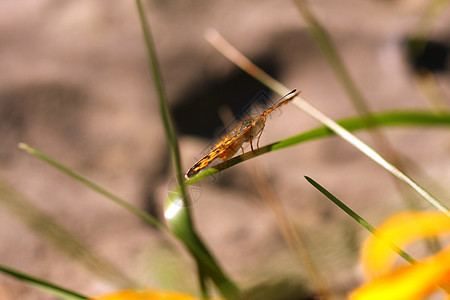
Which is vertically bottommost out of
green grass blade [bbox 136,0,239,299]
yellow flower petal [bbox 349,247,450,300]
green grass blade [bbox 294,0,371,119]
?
yellow flower petal [bbox 349,247,450,300]

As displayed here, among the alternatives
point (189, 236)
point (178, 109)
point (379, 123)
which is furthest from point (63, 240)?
point (178, 109)

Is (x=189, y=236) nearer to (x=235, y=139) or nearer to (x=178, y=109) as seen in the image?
(x=235, y=139)

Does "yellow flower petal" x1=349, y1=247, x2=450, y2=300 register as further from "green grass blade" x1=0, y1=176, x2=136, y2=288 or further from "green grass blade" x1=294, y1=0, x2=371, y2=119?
"green grass blade" x1=0, y1=176, x2=136, y2=288

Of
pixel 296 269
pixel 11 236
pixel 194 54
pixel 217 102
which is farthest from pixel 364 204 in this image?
pixel 296 269

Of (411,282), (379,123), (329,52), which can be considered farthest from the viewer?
(329,52)

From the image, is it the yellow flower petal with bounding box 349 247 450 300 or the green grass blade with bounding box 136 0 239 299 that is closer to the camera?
the yellow flower petal with bounding box 349 247 450 300

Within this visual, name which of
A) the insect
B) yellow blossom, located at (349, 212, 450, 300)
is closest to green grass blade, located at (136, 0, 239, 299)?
the insect

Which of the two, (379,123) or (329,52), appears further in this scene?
(329,52)

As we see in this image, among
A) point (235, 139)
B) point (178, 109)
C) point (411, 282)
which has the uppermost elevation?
point (178, 109)
